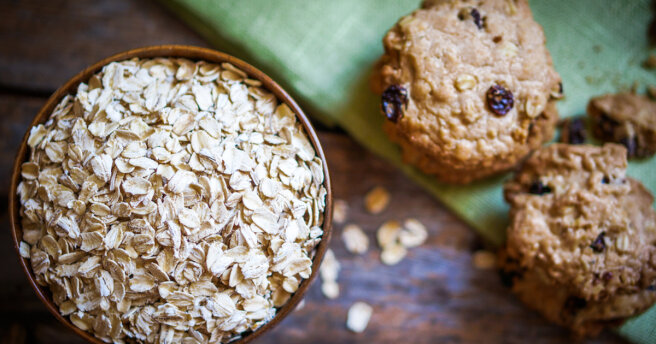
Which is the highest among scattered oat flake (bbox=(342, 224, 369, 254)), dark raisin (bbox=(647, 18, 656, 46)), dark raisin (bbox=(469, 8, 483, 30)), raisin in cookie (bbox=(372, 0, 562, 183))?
dark raisin (bbox=(647, 18, 656, 46))

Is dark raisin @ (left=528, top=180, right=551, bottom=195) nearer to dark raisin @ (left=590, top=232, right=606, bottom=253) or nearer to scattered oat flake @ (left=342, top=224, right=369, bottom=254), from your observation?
dark raisin @ (left=590, top=232, right=606, bottom=253)

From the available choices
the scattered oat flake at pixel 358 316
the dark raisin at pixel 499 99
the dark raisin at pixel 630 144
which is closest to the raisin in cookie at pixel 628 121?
the dark raisin at pixel 630 144

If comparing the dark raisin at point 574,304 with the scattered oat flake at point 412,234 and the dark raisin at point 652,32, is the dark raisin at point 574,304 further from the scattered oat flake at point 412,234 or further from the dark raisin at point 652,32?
the dark raisin at point 652,32

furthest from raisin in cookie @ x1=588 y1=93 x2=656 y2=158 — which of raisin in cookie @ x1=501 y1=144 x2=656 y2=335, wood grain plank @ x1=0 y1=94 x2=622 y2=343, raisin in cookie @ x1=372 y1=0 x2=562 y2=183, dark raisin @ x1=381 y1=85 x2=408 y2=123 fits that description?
dark raisin @ x1=381 y1=85 x2=408 y2=123

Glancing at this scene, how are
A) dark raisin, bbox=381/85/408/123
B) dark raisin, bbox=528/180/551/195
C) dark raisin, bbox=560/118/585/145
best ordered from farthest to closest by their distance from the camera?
dark raisin, bbox=560/118/585/145 → dark raisin, bbox=528/180/551/195 → dark raisin, bbox=381/85/408/123

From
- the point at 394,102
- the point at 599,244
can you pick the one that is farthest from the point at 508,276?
the point at 394,102

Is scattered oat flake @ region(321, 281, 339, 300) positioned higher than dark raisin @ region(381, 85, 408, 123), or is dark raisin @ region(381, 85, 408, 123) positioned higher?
dark raisin @ region(381, 85, 408, 123)

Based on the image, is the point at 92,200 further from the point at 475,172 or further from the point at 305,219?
the point at 475,172
